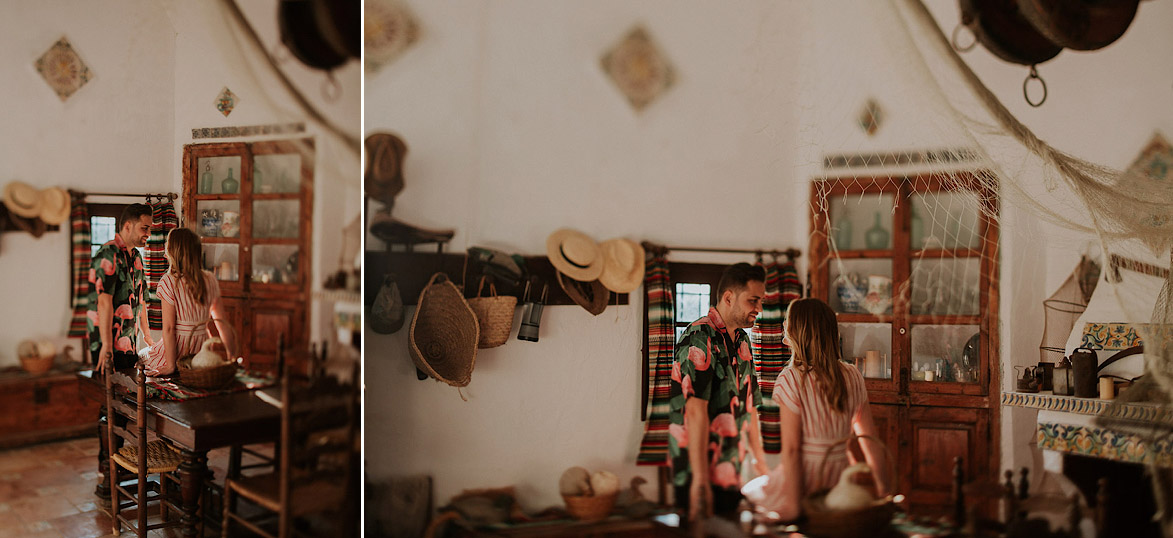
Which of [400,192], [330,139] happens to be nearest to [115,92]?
[330,139]

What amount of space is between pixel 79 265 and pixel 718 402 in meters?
1.55

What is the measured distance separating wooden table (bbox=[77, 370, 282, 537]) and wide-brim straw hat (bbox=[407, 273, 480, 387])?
348 mm

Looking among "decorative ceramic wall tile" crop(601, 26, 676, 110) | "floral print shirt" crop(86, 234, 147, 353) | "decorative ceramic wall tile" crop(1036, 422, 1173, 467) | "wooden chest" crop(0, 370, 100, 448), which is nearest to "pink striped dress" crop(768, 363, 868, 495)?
"decorative ceramic wall tile" crop(1036, 422, 1173, 467)

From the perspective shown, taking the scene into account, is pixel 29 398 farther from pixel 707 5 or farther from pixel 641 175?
pixel 707 5

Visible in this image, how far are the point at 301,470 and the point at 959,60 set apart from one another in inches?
75.2

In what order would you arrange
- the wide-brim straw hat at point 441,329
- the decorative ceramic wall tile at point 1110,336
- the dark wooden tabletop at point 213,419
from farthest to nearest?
the decorative ceramic wall tile at point 1110,336 → the wide-brim straw hat at point 441,329 → the dark wooden tabletop at point 213,419

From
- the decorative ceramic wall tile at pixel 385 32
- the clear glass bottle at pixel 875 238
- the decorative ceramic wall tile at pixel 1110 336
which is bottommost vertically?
the decorative ceramic wall tile at pixel 1110 336

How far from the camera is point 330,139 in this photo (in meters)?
1.72

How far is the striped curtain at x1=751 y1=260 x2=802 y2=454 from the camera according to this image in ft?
5.76

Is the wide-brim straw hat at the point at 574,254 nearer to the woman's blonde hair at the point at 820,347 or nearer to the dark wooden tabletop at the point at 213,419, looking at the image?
the woman's blonde hair at the point at 820,347

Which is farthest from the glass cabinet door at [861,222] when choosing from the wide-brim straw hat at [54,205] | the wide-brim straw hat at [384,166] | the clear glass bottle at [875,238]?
the wide-brim straw hat at [54,205]

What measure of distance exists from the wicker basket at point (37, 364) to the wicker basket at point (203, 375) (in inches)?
12.3

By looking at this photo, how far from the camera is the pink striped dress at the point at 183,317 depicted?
65.8 inches

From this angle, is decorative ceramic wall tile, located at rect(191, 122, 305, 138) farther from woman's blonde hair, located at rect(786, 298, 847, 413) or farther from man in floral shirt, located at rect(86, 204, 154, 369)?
woman's blonde hair, located at rect(786, 298, 847, 413)
